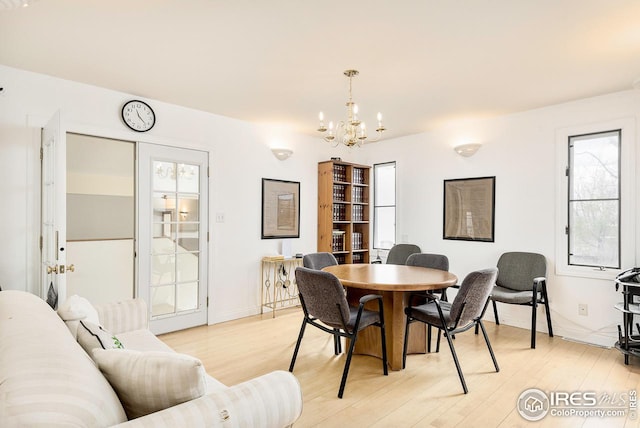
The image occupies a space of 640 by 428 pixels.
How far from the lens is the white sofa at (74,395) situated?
2.87 feet

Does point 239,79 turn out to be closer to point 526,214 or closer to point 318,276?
point 318,276

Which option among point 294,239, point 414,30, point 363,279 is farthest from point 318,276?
point 294,239

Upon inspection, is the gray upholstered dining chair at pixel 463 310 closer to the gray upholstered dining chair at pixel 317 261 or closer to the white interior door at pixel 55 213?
the gray upholstered dining chair at pixel 317 261

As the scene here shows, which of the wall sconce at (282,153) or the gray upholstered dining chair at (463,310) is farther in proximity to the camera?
the wall sconce at (282,153)

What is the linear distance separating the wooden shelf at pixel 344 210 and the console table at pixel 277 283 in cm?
63

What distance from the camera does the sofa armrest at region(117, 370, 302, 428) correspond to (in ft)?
3.47

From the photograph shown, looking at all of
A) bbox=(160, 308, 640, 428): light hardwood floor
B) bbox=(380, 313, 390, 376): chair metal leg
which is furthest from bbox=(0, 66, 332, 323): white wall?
bbox=(380, 313, 390, 376): chair metal leg

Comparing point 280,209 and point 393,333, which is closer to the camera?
point 393,333

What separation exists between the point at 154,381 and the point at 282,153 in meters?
3.78

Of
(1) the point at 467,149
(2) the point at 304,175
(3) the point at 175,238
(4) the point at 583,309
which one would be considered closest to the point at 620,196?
(4) the point at 583,309

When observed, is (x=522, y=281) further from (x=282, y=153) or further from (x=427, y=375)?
(x=282, y=153)

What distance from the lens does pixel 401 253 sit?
489 cm

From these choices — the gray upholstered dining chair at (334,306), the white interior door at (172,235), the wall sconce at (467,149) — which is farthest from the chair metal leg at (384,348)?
the wall sconce at (467,149)

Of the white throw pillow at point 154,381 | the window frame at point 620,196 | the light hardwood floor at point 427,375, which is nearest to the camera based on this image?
the white throw pillow at point 154,381
